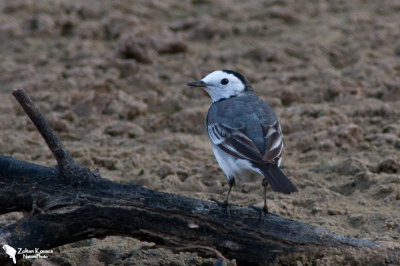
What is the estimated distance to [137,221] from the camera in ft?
14.6

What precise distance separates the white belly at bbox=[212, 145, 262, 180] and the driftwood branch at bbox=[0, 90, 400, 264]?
596 mm

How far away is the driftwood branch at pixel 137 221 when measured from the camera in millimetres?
4422

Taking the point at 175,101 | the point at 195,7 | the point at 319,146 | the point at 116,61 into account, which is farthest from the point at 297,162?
the point at 195,7

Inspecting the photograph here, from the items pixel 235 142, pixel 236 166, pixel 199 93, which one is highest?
pixel 235 142

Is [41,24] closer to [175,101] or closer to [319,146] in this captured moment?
[175,101]

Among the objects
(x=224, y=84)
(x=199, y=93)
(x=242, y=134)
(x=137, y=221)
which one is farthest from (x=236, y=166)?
(x=199, y=93)

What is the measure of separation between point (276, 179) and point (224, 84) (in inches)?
81.3

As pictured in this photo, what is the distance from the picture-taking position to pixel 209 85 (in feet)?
21.2

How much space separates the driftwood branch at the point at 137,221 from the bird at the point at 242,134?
11.0 inches

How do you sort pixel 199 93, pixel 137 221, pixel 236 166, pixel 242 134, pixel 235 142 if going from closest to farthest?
pixel 137 221, pixel 236 166, pixel 235 142, pixel 242 134, pixel 199 93

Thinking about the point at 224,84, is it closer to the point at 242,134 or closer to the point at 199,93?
the point at 242,134

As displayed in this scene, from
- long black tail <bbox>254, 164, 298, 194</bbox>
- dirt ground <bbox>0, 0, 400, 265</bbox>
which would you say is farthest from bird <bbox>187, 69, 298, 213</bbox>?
dirt ground <bbox>0, 0, 400, 265</bbox>

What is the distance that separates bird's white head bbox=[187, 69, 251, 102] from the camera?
6441 millimetres

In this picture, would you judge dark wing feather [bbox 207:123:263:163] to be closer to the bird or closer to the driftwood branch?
the bird
